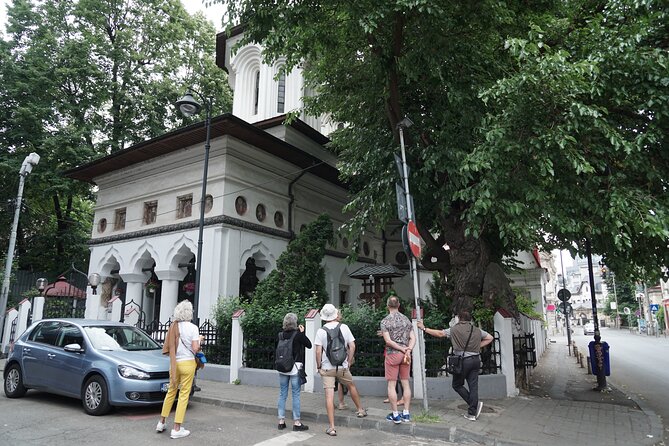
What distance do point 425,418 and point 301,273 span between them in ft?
23.0

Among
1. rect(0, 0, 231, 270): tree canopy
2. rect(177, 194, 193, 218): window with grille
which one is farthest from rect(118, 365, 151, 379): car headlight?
rect(0, 0, 231, 270): tree canopy

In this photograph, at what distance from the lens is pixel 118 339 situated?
8.62m

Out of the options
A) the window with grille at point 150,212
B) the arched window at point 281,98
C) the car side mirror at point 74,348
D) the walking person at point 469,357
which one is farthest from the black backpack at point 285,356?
the arched window at point 281,98

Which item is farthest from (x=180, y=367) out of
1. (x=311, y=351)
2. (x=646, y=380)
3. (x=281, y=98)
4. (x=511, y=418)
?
(x=281, y=98)

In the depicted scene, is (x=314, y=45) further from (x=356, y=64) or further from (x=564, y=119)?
(x=564, y=119)

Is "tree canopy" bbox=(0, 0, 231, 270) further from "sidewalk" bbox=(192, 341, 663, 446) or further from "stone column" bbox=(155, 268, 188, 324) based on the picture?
"sidewalk" bbox=(192, 341, 663, 446)

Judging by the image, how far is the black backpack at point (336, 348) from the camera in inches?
273

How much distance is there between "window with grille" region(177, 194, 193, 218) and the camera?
17.2 metres

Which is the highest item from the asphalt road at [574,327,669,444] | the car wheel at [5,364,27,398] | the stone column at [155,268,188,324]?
the stone column at [155,268,188,324]

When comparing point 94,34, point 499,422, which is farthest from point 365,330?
point 94,34

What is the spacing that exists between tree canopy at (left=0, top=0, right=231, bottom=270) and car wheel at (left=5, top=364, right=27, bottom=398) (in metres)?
15.6

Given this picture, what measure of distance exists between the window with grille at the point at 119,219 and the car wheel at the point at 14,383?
36.3 feet

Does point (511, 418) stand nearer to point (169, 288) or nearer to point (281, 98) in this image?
point (169, 288)

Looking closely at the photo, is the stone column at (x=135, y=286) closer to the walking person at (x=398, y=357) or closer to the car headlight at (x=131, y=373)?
the car headlight at (x=131, y=373)
